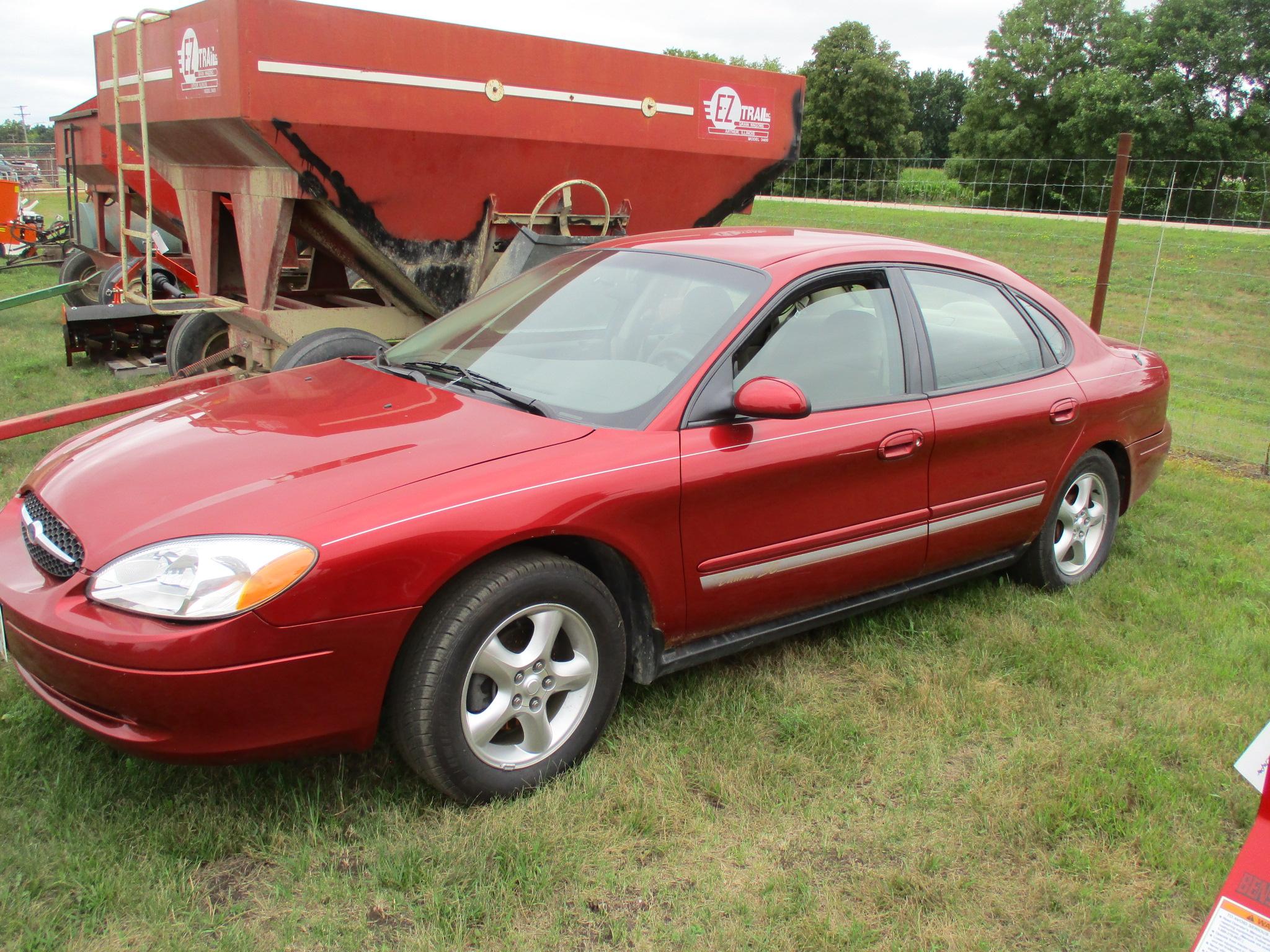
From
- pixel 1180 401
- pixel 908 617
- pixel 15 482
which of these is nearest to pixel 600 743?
pixel 908 617

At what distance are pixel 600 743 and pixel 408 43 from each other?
4463 millimetres

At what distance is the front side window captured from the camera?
342 cm

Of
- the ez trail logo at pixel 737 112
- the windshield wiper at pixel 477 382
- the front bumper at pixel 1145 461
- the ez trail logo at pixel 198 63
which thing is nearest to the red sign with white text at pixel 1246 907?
the windshield wiper at pixel 477 382

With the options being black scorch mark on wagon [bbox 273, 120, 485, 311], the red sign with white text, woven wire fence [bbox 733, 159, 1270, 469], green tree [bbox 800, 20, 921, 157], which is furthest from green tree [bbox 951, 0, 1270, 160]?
the red sign with white text

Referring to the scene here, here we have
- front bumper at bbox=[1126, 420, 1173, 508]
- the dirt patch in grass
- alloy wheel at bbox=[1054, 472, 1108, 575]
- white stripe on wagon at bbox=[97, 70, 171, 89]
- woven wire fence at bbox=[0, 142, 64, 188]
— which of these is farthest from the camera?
woven wire fence at bbox=[0, 142, 64, 188]

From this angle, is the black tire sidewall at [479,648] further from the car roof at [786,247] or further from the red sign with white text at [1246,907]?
the red sign with white text at [1246,907]

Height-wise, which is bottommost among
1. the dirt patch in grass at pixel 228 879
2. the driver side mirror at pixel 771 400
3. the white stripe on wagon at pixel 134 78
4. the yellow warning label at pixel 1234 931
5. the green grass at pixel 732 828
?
the dirt patch in grass at pixel 228 879

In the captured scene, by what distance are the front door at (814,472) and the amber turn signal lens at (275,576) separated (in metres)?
1.15

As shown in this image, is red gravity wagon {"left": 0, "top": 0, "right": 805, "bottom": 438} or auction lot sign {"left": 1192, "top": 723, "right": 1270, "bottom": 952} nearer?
auction lot sign {"left": 1192, "top": 723, "right": 1270, "bottom": 952}

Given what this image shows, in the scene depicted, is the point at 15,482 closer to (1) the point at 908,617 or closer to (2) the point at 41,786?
(2) the point at 41,786

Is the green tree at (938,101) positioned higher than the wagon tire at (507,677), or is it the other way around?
the green tree at (938,101)

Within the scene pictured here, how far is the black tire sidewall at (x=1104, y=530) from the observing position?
439 cm

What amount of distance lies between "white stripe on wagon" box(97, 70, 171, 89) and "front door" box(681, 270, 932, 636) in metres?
4.85

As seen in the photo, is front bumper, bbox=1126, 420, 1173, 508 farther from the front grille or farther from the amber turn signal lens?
the front grille
